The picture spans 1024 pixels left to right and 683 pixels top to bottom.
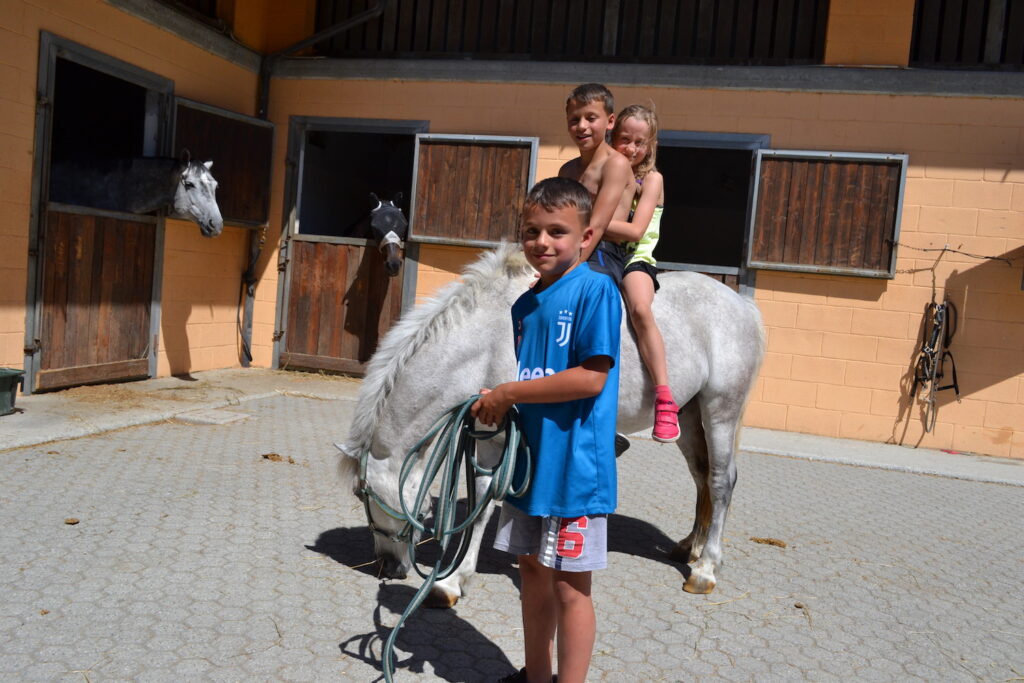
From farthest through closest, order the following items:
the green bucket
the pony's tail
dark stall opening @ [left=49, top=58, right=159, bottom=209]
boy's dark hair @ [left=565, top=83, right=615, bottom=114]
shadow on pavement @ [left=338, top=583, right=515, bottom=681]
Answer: dark stall opening @ [left=49, top=58, right=159, bottom=209] < the green bucket < the pony's tail < boy's dark hair @ [left=565, top=83, right=615, bottom=114] < shadow on pavement @ [left=338, top=583, right=515, bottom=681]

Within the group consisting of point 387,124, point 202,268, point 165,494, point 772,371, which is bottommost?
point 165,494

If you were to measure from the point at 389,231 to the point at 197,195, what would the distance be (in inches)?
71.4

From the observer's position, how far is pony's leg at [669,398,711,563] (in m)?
3.56

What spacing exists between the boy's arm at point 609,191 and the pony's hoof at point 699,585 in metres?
1.47

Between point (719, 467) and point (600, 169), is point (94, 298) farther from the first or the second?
point (719, 467)

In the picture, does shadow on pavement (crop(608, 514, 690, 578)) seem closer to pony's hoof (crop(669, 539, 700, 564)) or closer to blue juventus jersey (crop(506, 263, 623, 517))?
pony's hoof (crop(669, 539, 700, 564))

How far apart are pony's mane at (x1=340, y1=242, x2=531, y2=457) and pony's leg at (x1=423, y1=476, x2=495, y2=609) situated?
0.50m

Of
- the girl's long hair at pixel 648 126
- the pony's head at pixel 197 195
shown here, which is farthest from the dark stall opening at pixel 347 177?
the girl's long hair at pixel 648 126

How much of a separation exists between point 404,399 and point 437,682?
38.0 inches

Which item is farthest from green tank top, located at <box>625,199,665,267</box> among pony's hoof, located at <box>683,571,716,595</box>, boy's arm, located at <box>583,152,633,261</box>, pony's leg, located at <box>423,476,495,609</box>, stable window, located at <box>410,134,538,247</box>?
A: stable window, located at <box>410,134,538,247</box>

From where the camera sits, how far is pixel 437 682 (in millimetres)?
2281

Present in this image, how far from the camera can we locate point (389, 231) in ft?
25.0

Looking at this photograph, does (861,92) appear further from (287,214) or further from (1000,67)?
(287,214)

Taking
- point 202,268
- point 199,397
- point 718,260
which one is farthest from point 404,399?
point 718,260
